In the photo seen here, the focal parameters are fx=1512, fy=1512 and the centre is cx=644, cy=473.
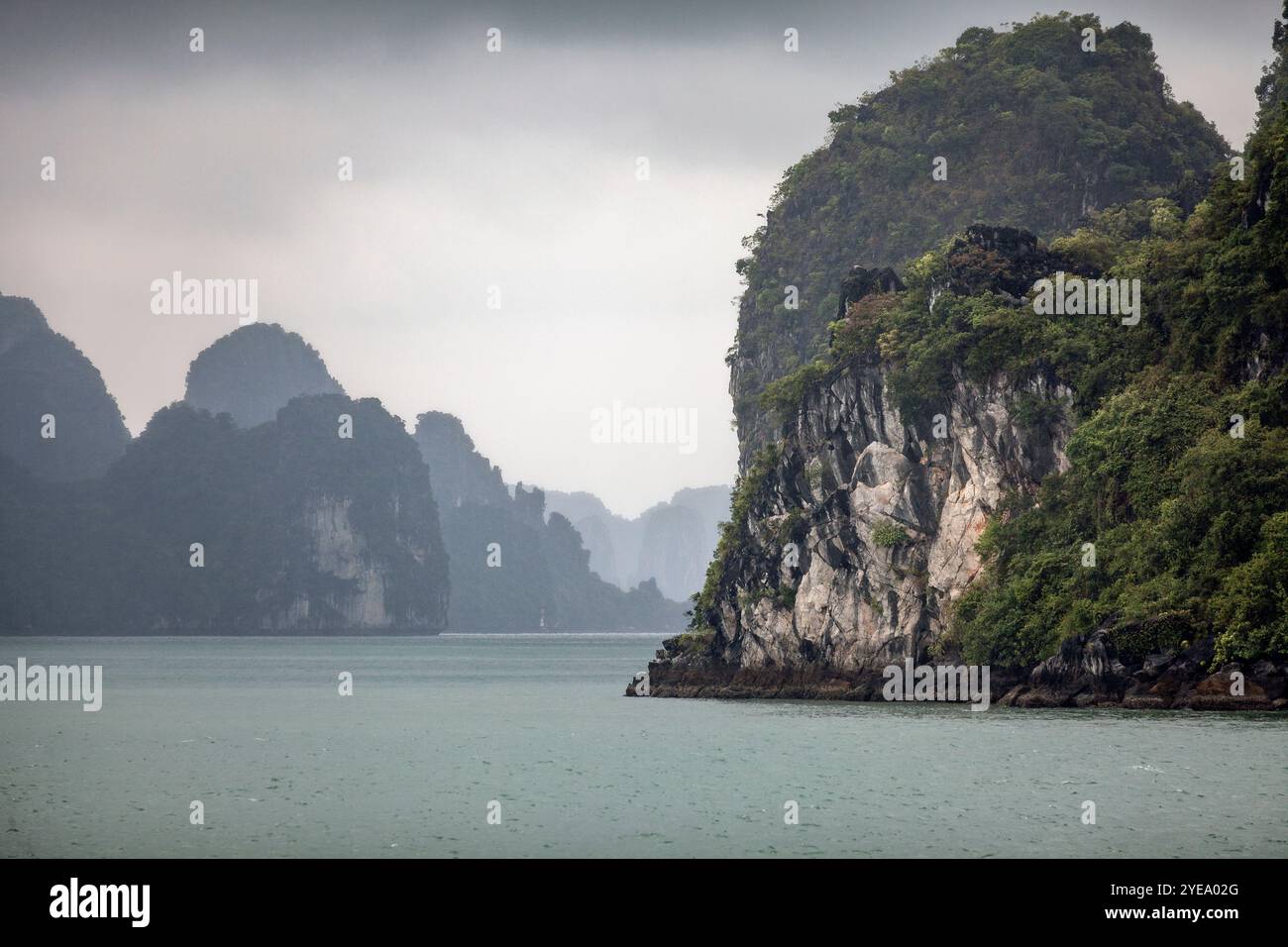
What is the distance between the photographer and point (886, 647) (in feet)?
199

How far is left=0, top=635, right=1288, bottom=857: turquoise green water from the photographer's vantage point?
2802cm

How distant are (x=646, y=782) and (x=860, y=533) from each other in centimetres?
2762

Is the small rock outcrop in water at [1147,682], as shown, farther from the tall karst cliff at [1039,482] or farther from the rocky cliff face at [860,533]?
the rocky cliff face at [860,533]

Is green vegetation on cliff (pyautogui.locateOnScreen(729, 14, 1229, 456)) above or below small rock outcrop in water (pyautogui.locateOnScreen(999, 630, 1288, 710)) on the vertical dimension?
above

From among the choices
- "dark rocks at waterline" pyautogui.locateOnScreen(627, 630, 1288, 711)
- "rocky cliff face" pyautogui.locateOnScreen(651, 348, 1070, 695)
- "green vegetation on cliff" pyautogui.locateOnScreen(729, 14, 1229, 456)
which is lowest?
"dark rocks at waterline" pyautogui.locateOnScreen(627, 630, 1288, 711)

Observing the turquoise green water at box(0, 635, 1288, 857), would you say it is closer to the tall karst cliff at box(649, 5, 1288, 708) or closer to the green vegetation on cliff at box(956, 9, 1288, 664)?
the tall karst cliff at box(649, 5, 1288, 708)

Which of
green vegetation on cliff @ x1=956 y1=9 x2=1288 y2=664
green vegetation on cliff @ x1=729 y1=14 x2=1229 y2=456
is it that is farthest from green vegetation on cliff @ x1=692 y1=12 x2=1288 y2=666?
green vegetation on cliff @ x1=729 y1=14 x2=1229 y2=456

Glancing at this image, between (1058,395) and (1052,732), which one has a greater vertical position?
(1058,395)

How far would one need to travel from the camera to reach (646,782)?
121 ft

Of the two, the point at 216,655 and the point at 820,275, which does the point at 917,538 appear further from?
Result: the point at 216,655

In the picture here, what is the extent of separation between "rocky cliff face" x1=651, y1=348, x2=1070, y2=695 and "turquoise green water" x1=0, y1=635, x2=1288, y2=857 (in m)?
3.48

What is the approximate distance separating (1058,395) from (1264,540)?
37.5 ft

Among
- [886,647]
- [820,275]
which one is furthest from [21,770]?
[820,275]
